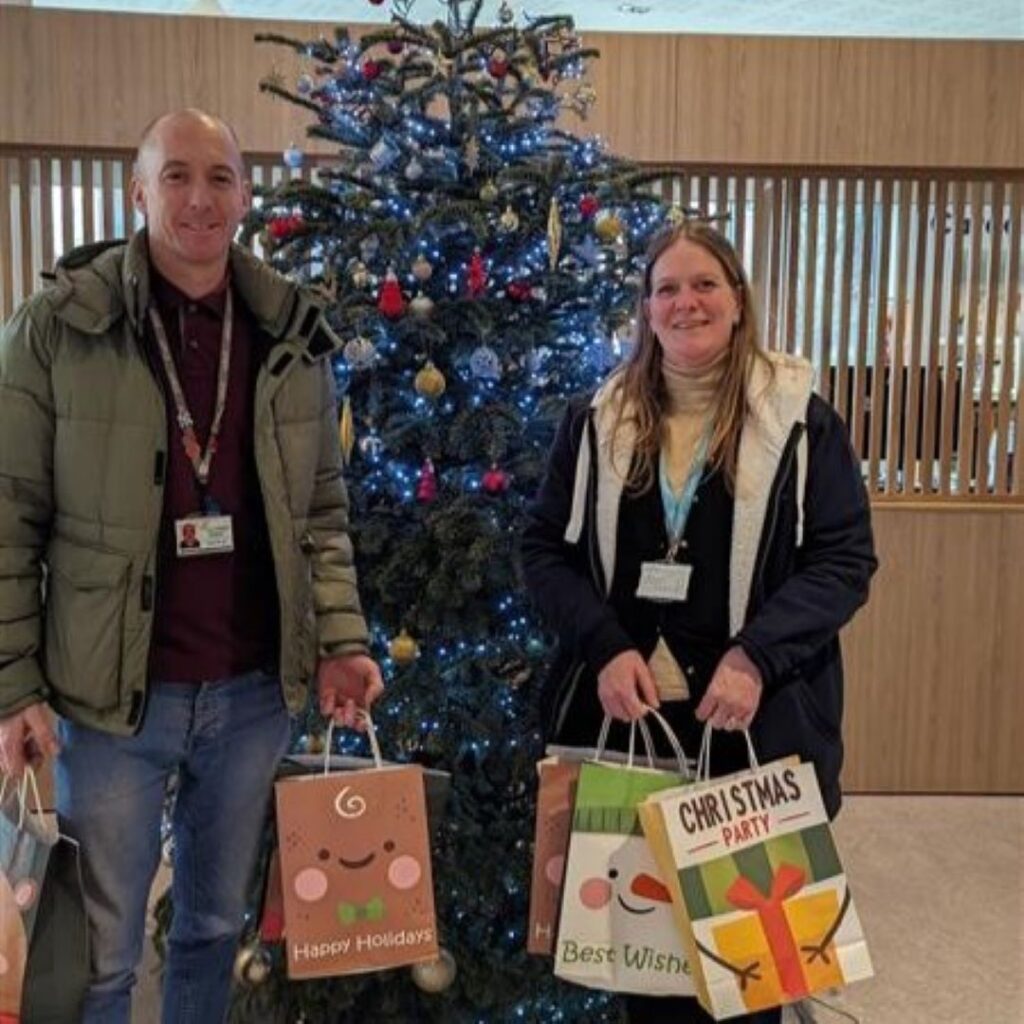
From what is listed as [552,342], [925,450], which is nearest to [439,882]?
[552,342]

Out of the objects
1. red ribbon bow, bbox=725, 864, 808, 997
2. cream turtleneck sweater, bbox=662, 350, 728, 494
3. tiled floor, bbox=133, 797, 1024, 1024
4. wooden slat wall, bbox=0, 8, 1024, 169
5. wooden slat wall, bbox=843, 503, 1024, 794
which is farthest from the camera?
wooden slat wall, bbox=843, 503, 1024, 794

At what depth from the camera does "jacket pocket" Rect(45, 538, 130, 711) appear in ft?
5.39

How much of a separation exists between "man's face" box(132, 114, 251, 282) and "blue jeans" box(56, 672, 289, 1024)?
0.61 meters

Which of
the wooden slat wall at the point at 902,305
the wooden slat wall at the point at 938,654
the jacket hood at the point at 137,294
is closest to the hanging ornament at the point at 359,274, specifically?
the jacket hood at the point at 137,294

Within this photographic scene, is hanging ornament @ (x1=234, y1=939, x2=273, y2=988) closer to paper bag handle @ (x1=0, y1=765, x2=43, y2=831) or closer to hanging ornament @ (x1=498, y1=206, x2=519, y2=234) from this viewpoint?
paper bag handle @ (x1=0, y1=765, x2=43, y2=831)

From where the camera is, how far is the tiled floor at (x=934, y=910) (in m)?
2.79

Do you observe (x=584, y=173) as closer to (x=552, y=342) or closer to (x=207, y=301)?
(x=552, y=342)

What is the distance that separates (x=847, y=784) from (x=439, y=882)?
2.30m

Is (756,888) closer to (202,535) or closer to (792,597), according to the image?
(792,597)

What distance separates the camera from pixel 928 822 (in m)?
3.99

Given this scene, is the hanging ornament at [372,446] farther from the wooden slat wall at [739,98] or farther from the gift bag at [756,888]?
the wooden slat wall at [739,98]

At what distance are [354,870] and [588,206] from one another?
1290 millimetres

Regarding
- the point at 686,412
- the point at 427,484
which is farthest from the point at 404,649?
the point at 686,412

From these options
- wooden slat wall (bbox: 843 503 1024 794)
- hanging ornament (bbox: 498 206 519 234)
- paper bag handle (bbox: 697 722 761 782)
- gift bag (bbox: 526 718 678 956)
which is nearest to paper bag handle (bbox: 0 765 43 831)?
gift bag (bbox: 526 718 678 956)
